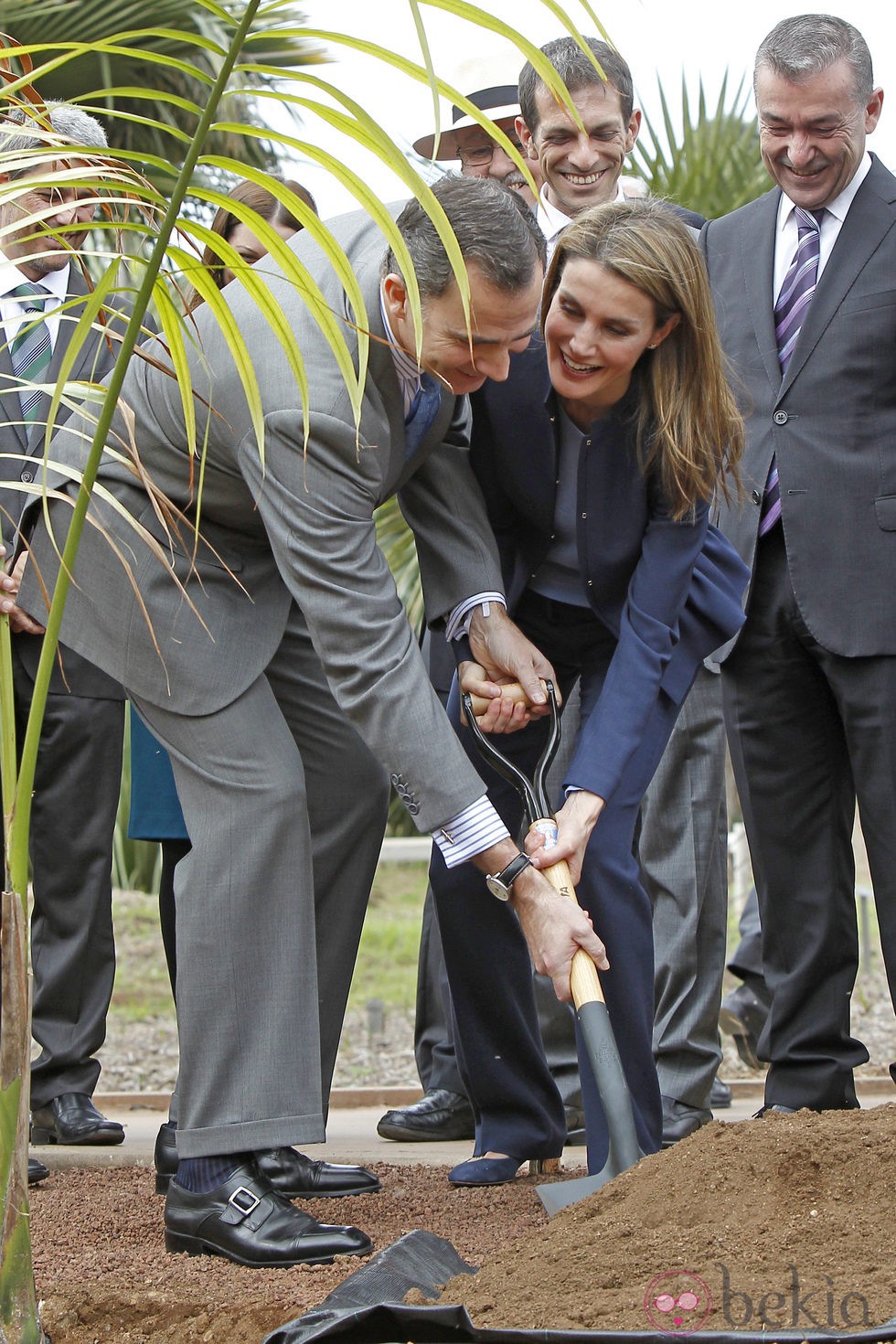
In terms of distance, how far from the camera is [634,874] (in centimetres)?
287

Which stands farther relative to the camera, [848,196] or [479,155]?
[479,155]

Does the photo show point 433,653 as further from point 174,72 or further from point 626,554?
point 174,72

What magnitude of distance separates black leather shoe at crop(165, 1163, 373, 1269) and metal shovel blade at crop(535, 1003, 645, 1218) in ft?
1.27

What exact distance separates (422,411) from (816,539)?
92 cm

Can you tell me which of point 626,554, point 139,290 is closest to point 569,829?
point 626,554

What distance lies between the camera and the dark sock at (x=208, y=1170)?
2520 mm

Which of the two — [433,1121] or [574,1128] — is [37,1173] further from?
[574,1128]

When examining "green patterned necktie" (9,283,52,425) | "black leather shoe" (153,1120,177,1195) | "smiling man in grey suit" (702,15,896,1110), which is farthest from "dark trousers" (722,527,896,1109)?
"green patterned necktie" (9,283,52,425)

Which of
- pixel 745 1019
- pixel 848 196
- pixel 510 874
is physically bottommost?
pixel 745 1019

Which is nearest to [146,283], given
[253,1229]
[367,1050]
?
[253,1229]

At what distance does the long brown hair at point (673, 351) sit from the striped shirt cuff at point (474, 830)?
71 cm

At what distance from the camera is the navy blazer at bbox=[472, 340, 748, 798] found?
112 inches

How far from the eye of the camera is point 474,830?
8.45 feet

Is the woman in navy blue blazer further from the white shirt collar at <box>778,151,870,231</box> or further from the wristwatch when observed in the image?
the white shirt collar at <box>778,151,870,231</box>
